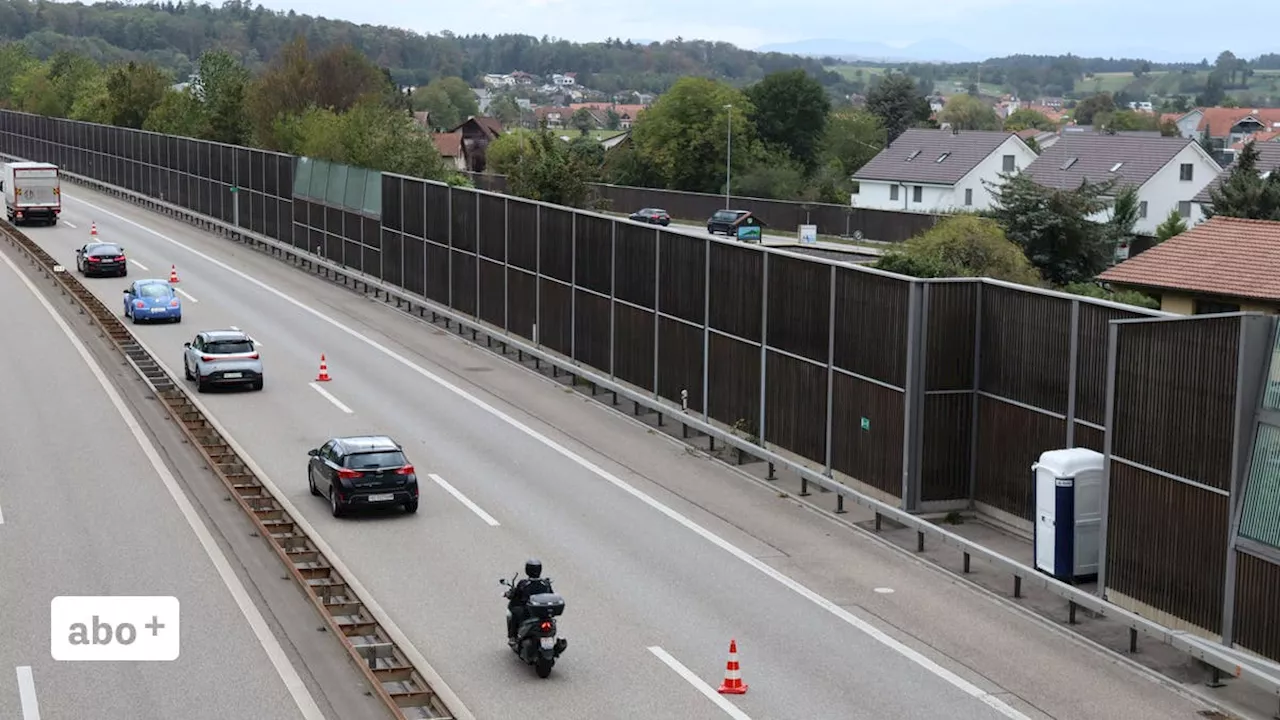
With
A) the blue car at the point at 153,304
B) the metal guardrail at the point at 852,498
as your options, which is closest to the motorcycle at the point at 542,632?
the metal guardrail at the point at 852,498

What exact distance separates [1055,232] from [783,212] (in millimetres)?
26560

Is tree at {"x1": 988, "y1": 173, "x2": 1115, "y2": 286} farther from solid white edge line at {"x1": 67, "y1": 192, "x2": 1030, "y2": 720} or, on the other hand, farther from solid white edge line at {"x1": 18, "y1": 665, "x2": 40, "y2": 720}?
solid white edge line at {"x1": 18, "y1": 665, "x2": 40, "y2": 720}

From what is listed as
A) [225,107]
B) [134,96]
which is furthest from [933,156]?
[134,96]

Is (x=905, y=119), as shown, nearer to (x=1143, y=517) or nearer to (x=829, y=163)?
(x=829, y=163)

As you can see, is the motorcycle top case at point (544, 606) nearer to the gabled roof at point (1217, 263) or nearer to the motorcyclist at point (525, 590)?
the motorcyclist at point (525, 590)

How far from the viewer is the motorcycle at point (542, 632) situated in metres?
19.4

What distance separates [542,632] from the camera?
19438 mm

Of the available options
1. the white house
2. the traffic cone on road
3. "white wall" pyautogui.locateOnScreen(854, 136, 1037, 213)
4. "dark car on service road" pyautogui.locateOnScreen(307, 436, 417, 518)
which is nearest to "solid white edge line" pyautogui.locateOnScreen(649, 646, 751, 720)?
"dark car on service road" pyautogui.locateOnScreen(307, 436, 417, 518)

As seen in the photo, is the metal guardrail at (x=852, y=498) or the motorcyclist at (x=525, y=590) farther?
the motorcyclist at (x=525, y=590)

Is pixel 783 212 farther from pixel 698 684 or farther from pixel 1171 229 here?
pixel 698 684

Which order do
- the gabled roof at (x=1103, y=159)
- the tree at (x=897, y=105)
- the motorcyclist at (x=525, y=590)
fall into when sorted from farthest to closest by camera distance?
the tree at (x=897, y=105) < the gabled roof at (x=1103, y=159) < the motorcyclist at (x=525, y=590)

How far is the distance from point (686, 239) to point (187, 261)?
35.0m

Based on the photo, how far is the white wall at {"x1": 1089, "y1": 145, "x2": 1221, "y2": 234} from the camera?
340ft

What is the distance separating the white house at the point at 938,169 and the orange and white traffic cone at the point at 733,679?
92418 mm
